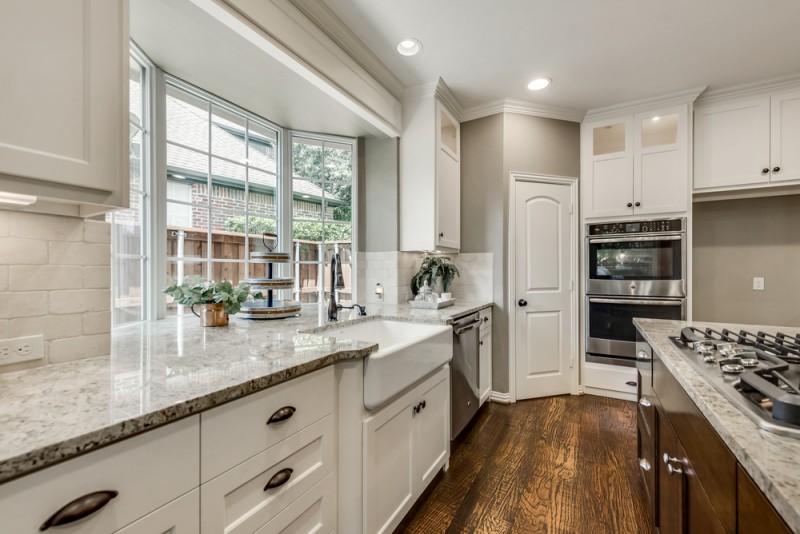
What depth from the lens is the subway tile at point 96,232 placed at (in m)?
1.15

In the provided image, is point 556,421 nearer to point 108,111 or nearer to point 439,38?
point 439,38

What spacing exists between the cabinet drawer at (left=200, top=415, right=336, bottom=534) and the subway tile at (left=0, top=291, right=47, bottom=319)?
2.60 feet

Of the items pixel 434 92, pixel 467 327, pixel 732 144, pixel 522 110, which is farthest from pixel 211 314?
pixel 732 144

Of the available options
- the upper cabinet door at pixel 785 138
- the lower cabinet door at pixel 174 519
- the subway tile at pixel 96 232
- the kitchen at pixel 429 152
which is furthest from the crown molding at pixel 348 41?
the upper cabinet door at pixel 785 138

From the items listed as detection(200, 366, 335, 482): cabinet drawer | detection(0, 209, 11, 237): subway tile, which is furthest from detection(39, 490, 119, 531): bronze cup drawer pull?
detection(0, 209, 11, 237): subway tile

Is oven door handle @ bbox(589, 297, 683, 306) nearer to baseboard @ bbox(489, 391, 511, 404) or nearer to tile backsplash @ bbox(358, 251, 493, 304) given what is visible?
tile backsplash @ bbox(358, 251, 493, 304)

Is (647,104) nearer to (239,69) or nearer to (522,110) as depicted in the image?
(522,110)

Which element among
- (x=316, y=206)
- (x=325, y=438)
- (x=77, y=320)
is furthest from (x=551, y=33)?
(x=77, y=320)

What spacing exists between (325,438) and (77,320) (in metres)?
0.91

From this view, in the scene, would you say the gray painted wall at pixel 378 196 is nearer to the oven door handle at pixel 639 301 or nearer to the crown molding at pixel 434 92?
the crown molding at pixel 434 92

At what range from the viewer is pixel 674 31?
2111 mm

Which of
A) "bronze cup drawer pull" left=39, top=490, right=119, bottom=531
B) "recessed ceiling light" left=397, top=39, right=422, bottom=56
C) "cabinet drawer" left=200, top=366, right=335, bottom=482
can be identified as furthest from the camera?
"recessed ceiling light" left=397, top=39, right=422, bottom=56

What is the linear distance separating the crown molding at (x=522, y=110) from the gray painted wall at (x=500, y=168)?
0.13ft

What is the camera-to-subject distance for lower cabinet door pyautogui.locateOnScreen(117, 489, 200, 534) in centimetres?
70
